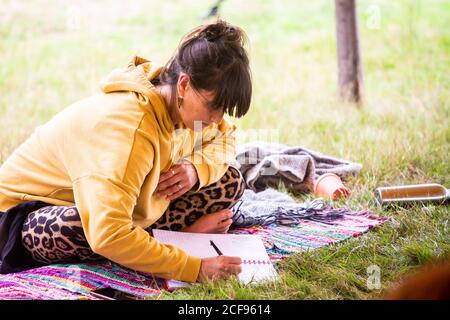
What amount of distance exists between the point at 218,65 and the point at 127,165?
38 cm

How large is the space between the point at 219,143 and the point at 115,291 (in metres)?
0.66

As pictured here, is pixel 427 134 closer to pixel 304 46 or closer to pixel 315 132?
pixel 315 132

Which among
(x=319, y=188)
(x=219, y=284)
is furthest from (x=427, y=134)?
(x=219, y=284)

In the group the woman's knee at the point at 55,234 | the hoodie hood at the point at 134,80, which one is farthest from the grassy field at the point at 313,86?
the hoodie hood at the point at 134,80

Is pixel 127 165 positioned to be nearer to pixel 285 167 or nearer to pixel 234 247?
pixel 234 247

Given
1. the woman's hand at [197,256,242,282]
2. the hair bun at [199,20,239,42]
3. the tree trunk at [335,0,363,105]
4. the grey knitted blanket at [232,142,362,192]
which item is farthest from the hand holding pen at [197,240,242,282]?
the tree trunk at [335,0,363,105]

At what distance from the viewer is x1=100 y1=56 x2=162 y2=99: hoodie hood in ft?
6.27

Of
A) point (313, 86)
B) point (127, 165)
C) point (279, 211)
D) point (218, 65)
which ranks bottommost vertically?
point (279, 211)

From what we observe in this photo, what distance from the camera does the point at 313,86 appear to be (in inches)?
170

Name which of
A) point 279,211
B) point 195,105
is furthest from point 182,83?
point 279,211

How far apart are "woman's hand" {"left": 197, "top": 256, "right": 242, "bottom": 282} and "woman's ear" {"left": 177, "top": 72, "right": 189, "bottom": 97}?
485 millimetres

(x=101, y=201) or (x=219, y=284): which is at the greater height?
(x=101, y=201)

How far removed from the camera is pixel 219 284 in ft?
5.93

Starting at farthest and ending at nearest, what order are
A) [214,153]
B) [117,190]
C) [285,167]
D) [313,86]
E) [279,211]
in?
1. [313,86]
2. [285,167]
3. [279,211]
4. [214,153]
5. [117,190]
